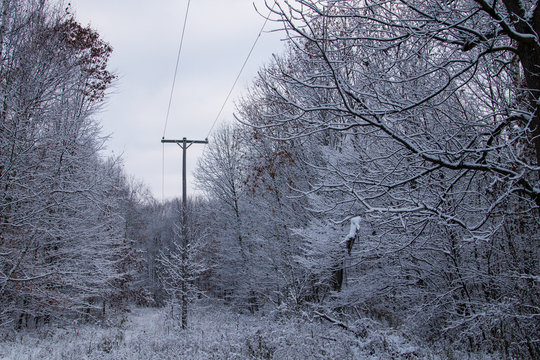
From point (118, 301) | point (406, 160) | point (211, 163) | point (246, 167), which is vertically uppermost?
point (211, 163)

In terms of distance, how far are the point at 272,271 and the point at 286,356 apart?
35.9ft

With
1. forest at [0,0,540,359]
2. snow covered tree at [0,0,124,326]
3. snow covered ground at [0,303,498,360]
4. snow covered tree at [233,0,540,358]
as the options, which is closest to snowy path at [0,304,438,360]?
snow covered ground at [0,303,498,360]

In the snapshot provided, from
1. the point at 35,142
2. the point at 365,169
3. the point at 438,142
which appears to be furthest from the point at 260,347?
the point at 35,142

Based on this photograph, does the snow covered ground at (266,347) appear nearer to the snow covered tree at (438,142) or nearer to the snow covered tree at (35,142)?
the snow covered tree at (438,142)

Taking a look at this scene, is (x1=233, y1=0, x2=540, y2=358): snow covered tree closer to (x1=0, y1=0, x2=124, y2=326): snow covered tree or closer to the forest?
the forest

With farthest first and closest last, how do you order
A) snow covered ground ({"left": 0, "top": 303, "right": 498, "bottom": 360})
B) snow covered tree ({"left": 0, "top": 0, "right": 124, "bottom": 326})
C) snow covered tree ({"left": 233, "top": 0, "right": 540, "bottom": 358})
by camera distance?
1. snow covered tree ({"left": 0, "top": 0, "right": 124, "bottom": 326})
2. snow covered ground ({"left": 0, "top": 303, "right": 498, "bottom": 360})
3. snow covered tree ({"left": 233, "top": 0, "right": 540, "bottom": 358})

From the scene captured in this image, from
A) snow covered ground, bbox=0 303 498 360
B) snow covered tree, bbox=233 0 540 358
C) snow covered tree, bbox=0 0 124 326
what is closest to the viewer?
snow covered tree, bbox=233 0 540 358

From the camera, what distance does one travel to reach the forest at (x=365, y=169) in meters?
3.68

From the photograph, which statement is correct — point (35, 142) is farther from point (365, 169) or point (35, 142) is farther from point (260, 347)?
point (365, 169)

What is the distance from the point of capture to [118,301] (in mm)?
21219

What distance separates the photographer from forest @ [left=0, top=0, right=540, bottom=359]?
3.68m

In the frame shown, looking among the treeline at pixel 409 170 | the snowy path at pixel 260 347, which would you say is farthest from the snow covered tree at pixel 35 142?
the treeline at pixel 409 170

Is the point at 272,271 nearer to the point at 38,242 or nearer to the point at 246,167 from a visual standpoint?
the point at 246,167

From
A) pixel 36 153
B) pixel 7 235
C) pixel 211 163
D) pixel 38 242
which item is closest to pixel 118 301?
pixel 211 163
